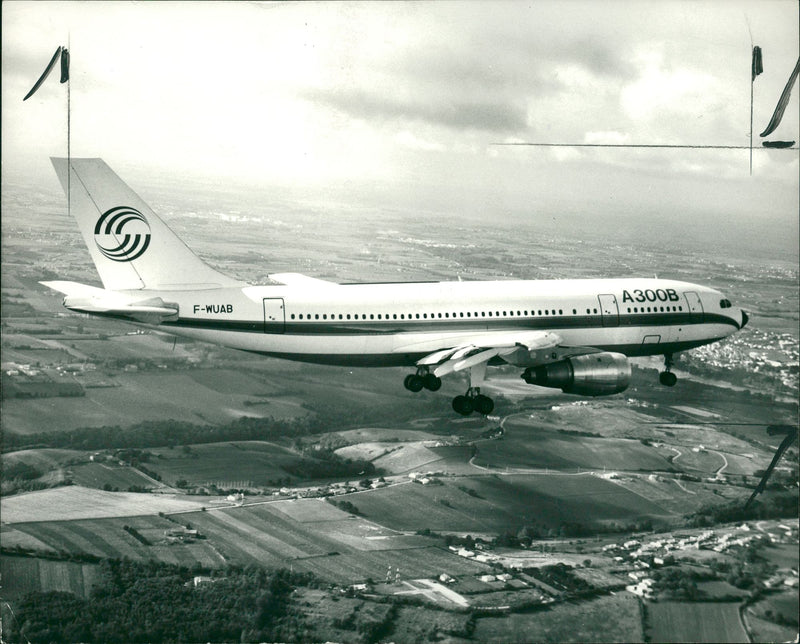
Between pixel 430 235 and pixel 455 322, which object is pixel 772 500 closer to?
pixel 455 322

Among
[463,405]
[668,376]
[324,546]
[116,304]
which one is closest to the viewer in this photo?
[116,304]

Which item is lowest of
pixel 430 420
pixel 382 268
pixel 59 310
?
pixel 430 420

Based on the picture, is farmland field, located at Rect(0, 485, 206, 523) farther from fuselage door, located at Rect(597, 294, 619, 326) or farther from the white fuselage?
fuselage door, located at Rect(597, 294, 619, 326)

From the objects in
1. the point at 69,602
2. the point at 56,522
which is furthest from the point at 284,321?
the point at 56,522

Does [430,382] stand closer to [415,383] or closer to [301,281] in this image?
[415,383]

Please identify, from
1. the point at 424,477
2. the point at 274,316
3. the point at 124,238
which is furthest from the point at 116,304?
the point at 424,477

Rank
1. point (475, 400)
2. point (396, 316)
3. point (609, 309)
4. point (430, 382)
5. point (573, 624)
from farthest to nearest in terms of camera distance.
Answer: point (573, 624) < point (609, 309) < point (430, 382) < point (475, 400) < point (396, 316)
